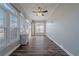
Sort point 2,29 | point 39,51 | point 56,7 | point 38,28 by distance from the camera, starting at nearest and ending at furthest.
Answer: point 2,29 < point 39,51 < point 56,7 < point 38,28

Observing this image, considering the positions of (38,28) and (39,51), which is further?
(38,28)

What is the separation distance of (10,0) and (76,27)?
7.56ft

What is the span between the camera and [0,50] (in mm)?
4320

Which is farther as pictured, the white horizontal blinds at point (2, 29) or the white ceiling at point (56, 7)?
the white ceiling at point (56, 7)

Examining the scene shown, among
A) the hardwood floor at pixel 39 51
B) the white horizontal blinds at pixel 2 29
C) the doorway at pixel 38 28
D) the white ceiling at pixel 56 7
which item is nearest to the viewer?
the white horizontal blinds at pixel 2 29

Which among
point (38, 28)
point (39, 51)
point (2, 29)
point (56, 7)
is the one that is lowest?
point (39, 51)

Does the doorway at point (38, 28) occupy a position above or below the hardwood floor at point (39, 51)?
above

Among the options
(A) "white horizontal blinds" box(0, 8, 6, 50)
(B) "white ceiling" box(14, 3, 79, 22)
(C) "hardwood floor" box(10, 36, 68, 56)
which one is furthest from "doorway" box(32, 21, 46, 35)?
(A) "white horizontal blinds" box(0, 8, 6, 50)

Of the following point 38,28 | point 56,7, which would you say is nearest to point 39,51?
point 56,7

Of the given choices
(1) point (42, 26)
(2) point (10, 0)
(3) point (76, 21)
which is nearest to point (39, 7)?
(3) point (76, 21)

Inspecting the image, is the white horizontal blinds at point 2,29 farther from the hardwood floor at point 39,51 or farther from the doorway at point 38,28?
the doorway at point 38,28

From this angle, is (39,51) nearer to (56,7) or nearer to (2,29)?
(2,29)

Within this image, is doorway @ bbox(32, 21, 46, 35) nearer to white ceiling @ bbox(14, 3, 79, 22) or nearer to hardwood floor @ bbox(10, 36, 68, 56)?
white ceiling @ bbox(14, 3, 79, 22)

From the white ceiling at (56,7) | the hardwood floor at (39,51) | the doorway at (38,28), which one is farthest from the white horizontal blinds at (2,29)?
the doorway at (38,28)
